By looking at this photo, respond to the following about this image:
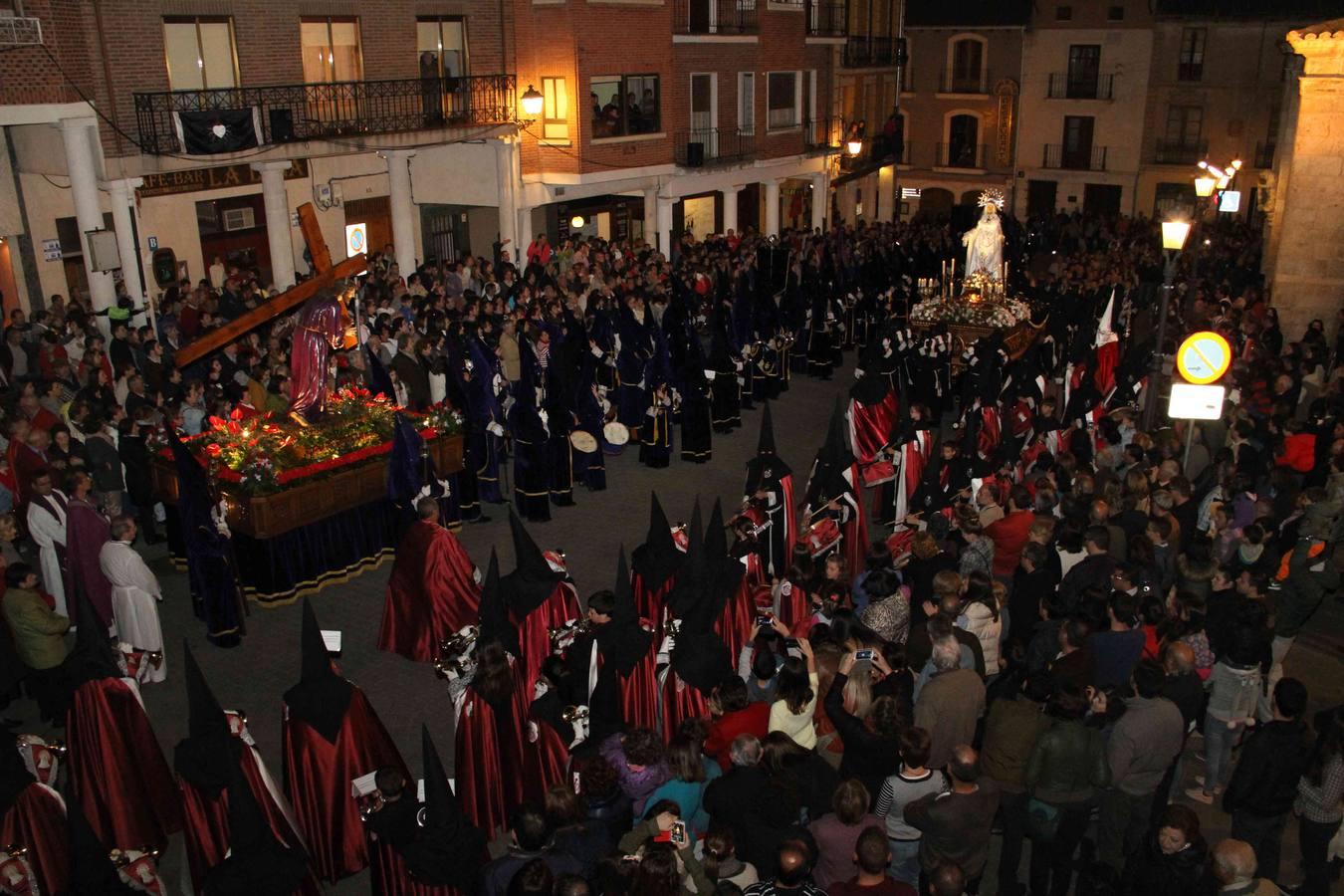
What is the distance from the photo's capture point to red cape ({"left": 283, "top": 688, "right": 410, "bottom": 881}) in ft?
26.0

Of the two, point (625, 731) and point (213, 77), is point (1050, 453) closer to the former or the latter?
point (625, 731)

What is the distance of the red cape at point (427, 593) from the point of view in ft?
35.9

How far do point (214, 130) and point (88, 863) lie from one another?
54.7ft

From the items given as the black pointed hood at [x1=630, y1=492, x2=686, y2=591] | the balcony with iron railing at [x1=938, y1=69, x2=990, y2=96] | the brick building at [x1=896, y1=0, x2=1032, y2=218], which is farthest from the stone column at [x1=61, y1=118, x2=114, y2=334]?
the balcony with iron railing at [x1=938, y1=69, x2=990, y2=96]

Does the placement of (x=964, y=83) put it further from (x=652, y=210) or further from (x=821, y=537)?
(x=821, y=537)

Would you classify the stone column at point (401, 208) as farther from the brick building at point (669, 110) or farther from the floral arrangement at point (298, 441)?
the floral arrangement at point (298, 441)

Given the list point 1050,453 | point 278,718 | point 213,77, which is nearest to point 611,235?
point 213,77

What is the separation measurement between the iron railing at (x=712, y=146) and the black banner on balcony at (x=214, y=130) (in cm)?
1151

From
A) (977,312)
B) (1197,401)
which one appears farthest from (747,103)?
(1197,401)

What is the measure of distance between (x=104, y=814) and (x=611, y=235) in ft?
85.2

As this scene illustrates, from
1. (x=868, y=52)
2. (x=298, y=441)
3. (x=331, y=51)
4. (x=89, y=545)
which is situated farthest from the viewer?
(x=868, y=52)

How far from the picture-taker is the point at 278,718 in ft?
33.2

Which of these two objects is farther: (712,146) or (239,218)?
(712,146)

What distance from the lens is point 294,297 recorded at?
12297 millimetres
